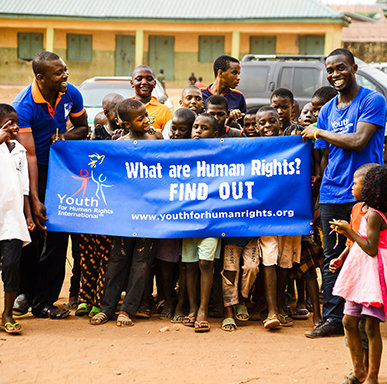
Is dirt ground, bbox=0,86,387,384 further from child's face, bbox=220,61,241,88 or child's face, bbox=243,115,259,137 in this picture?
child's face, bbox=220,61,241,88

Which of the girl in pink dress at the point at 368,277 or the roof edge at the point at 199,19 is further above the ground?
the roof edge at the point at 199,19

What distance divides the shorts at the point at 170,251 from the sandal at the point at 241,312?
675mm

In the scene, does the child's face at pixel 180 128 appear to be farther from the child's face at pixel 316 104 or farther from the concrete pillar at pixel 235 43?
the concrete pillar at pixel 235 43

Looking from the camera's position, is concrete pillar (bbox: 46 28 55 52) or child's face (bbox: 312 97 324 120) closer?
child's face (bbox: 312 97 324 120)

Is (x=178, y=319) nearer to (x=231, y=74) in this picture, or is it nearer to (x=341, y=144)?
(x=341, y=144)

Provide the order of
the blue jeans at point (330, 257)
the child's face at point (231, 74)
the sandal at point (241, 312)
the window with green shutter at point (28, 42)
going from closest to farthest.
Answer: the blue jeans at point (330, 257), the sandal at point (241, 312), the child's face at point (231, 74), the window with green shutter at point (28, 42)

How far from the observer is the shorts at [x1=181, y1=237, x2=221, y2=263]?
5512mm

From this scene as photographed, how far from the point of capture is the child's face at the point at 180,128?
583cm

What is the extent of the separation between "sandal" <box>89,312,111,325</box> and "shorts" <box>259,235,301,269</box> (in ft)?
4.73

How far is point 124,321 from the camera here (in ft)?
18.1

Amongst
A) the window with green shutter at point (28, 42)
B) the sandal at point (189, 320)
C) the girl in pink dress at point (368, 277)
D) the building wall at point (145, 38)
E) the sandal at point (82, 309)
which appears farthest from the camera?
the window with green shutter at point (28, 42)

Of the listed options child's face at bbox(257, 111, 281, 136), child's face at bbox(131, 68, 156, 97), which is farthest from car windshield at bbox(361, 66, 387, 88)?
child's face at bbox(257, 111, 281, 136)

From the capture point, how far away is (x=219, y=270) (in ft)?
19.3

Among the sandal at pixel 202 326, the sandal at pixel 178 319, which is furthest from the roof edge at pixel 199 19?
the sandal at pixel 202 326
